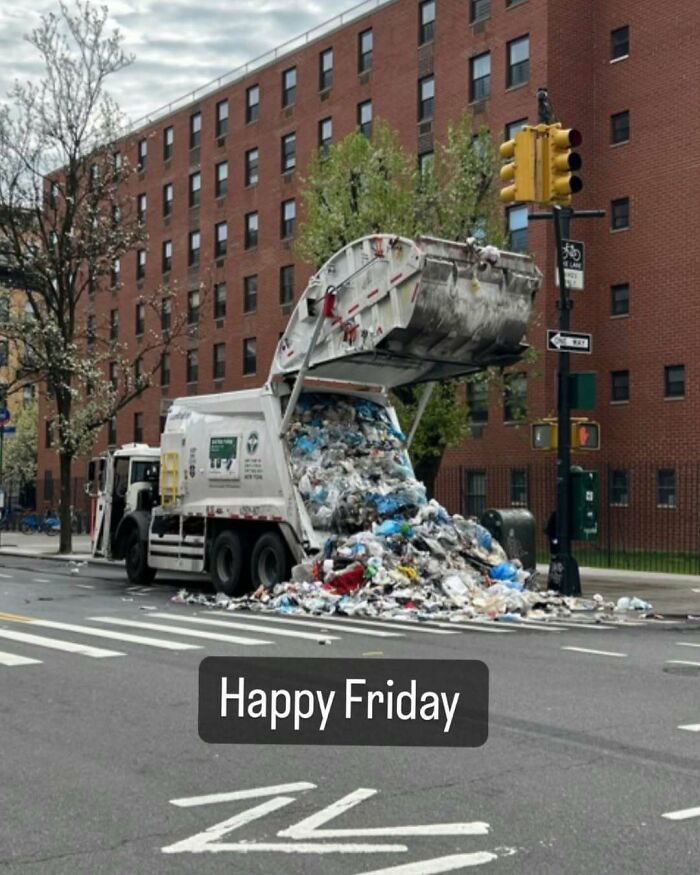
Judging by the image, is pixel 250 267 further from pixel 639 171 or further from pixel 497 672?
pixel 497 672

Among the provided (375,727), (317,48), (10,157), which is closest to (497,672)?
(375,727)

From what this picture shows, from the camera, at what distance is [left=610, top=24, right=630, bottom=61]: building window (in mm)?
37312

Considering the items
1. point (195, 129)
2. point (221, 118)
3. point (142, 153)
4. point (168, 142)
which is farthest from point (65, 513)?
point (142, 153)

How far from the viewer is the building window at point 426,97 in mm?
41750

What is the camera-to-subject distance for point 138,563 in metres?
22.3

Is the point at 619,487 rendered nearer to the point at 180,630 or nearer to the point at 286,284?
the point at 286,284

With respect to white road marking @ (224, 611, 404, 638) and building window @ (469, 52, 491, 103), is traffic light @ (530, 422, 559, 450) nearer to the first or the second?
white road marking @ (224, 611, 404, 638)

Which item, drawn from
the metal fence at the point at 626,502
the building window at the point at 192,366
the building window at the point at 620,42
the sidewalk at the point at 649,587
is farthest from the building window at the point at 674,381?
the building window at the point at 192,366

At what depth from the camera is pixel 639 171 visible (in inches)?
1441

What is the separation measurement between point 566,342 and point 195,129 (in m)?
41.7

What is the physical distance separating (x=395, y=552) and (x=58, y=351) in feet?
64.1

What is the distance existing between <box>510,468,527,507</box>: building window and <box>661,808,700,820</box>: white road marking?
3230cm

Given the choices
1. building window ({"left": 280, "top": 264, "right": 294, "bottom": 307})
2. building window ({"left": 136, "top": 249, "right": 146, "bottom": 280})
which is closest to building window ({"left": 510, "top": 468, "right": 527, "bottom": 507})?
building window ({"left": 280, "top": 264, "right": 294, "bottom": 307})

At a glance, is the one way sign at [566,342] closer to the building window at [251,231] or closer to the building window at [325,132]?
the building window at [325,132]
